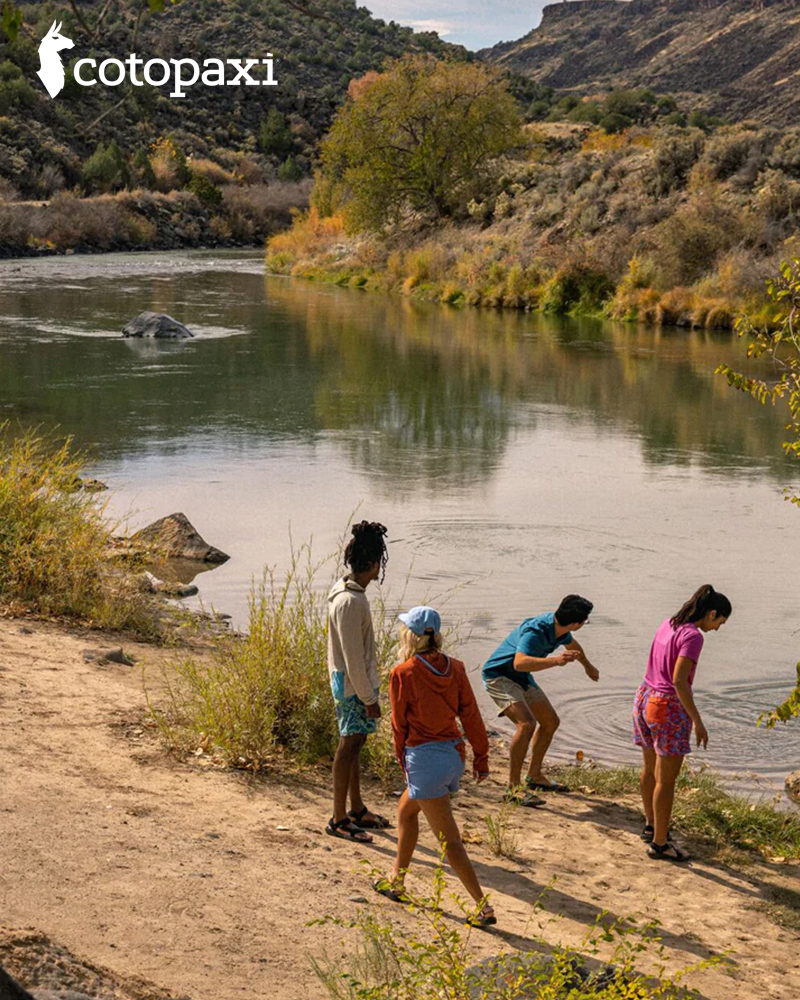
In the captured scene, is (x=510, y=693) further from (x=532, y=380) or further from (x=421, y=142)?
(x=421, y=142)

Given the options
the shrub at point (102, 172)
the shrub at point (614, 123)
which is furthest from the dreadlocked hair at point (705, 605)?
the shrub at point (102, 172)

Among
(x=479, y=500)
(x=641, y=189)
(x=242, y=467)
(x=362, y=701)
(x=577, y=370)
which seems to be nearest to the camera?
(x=362, y=701)

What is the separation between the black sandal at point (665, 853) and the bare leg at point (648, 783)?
0.22 metres

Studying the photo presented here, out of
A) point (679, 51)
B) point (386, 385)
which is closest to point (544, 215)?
point (386, 385)

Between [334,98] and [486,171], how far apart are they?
48774 millimetres

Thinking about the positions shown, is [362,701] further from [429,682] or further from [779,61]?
[779,61]

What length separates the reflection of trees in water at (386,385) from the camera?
18281 millimetres

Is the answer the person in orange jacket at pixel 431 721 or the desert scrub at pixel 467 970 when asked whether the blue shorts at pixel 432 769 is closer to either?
the person in orange jacket at pixel 431 721

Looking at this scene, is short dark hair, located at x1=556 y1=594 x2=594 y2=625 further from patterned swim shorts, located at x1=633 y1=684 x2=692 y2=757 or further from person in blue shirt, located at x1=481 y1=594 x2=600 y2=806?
patterned swim shorts, located at x1=633 y1=684 x2=692 y2=757

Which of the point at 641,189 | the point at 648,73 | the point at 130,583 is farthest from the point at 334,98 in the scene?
the point at 130,583

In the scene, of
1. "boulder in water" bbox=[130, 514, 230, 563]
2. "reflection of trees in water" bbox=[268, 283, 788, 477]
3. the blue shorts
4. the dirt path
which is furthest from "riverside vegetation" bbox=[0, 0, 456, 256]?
the blue shorts

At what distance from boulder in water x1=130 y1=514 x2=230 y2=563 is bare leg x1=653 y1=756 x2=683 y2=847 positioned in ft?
20.2

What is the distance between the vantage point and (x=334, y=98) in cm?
9344

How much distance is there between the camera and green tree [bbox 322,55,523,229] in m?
47.2
